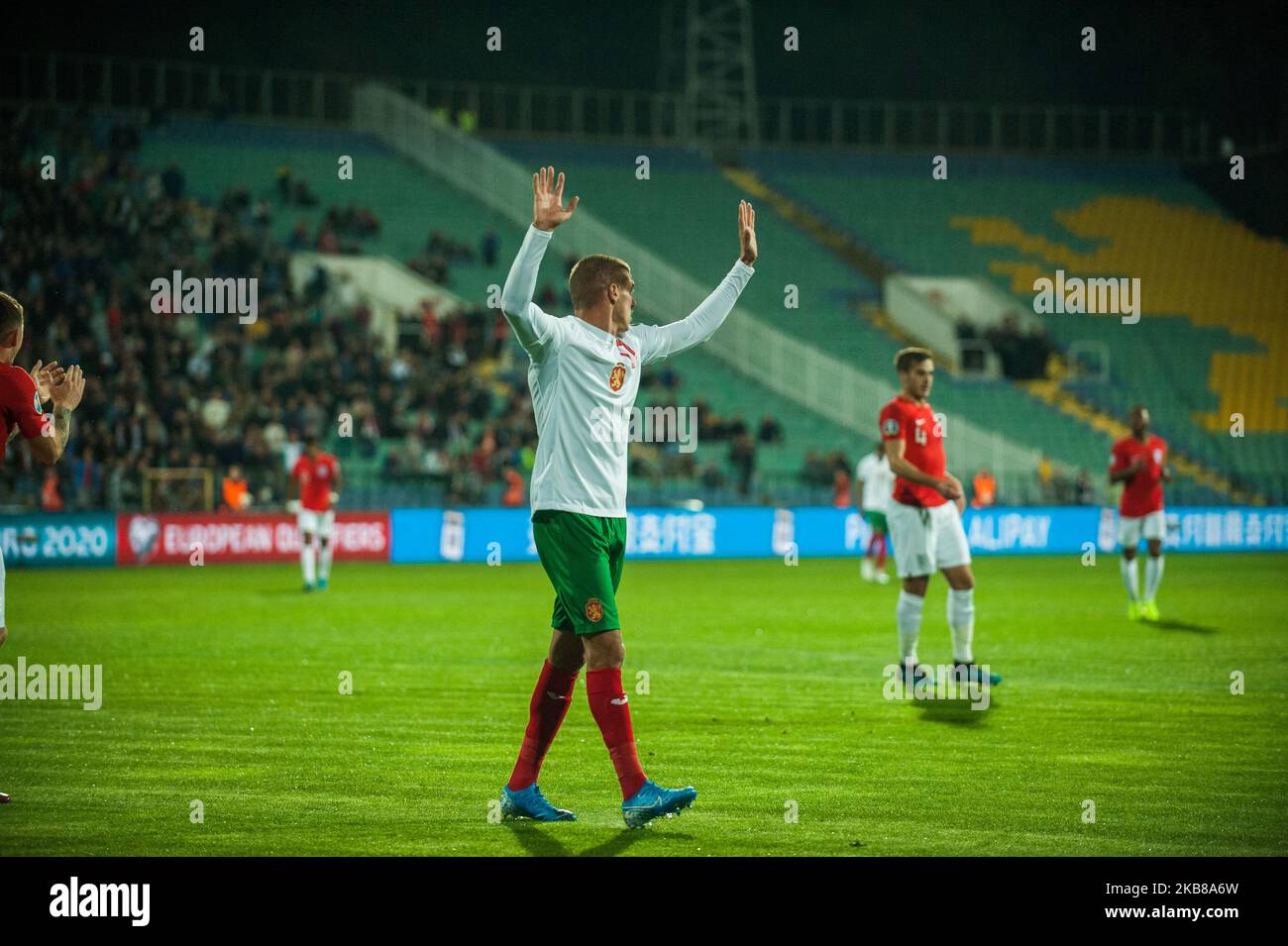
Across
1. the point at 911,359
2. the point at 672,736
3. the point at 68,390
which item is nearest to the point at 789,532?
the point at 911,359

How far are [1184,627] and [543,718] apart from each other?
12455mm

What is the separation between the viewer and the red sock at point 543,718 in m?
8.09

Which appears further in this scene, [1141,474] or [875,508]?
[875,508]

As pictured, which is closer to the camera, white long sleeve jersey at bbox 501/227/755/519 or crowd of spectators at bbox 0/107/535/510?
white long sleeve jersey at bbox 501/227/755/519

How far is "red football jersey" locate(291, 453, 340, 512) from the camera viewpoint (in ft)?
77.5

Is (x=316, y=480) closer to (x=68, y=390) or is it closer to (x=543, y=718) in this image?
(x=68, y=390)

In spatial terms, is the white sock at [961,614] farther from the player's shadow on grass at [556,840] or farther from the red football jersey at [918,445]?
the player's shadow on grass at [556,840]

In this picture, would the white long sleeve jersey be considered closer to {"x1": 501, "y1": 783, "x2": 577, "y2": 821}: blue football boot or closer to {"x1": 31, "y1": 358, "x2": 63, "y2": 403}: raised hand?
{"x1": 501, "y1": 783, "x2": 577, "y2": 821}: blue football boot

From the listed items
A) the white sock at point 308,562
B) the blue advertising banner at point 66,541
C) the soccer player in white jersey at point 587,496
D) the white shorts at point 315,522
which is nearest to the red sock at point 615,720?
the soccer player in white jersey at point 587,496

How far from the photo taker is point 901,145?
164 ft

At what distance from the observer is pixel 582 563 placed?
25.0 ft

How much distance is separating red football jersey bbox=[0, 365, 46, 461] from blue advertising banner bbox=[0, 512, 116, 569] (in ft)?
69.8

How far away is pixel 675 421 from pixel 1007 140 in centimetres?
2178

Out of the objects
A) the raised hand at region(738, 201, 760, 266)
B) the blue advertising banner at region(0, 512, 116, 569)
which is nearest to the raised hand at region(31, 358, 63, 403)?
the raised hand at region(738, 201, 760, 266)
